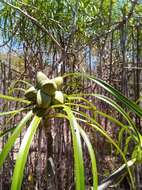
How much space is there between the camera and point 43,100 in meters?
0.59

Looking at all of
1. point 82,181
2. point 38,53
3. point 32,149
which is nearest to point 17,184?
point 82,181

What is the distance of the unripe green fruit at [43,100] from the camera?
58cm

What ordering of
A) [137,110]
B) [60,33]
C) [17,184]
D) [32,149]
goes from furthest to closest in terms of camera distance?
[32,149] → [60,33] → [137,110] → [17,184]

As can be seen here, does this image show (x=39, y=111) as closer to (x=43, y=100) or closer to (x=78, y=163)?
(x=43, y=100)

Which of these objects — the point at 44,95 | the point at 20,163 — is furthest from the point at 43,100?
the point at 20,163

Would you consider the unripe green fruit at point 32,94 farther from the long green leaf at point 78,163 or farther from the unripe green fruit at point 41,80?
the long green leaf at point 78,163

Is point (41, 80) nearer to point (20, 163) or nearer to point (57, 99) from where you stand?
point (57, 99)

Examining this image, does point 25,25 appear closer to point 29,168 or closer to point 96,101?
point 96,101

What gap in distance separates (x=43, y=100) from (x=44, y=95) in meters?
0.01

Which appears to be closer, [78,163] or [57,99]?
[78,163]

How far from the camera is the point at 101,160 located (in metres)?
2.33

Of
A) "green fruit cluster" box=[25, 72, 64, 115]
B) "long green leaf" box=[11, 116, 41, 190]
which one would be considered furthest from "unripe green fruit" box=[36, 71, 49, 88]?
"long green leaf" box=[11, 116, 41, 190]

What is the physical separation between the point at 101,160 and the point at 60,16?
77 centimetres

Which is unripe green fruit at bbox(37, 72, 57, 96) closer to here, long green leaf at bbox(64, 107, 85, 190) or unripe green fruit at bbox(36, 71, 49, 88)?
unripe green fruit at bbox(36, 71, 49, 88)
